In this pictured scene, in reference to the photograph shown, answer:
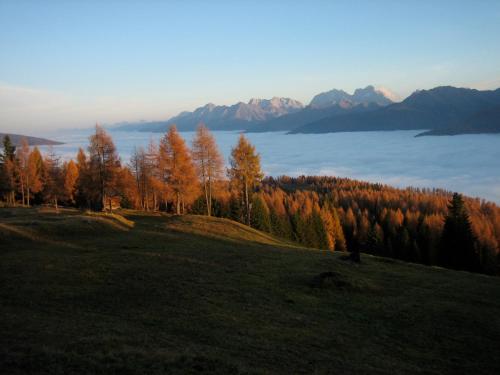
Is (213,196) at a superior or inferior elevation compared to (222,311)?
superior

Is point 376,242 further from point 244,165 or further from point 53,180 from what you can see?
point 53,180

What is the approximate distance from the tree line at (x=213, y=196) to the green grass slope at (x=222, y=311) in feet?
36.9

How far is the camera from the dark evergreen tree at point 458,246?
212ft

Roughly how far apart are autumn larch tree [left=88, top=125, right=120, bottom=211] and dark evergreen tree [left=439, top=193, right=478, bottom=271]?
191ft

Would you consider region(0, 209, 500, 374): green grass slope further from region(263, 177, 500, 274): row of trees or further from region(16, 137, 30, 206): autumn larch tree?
region(16, 137, 30, 206): autumn larch tree

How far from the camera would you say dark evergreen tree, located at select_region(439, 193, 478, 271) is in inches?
2544

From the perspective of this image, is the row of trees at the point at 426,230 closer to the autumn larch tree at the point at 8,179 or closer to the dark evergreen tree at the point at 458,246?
the dark evergreen tree at the point at 458,246

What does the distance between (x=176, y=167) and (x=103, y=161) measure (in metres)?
11.0

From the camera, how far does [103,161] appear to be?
56.8m

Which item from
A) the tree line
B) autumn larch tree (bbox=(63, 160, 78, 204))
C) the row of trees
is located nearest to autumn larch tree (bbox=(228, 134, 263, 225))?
the tree line

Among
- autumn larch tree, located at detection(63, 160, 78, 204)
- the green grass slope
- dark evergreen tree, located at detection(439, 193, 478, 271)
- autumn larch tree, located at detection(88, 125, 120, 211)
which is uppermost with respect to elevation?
autumn larch tree, located at detection(88, 125, 120, 211)

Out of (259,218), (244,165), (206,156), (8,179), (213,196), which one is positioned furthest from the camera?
(259,218)

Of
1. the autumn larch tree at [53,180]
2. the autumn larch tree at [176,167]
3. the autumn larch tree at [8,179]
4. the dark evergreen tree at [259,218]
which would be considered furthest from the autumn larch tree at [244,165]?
the autumn larch tree at [8,179]

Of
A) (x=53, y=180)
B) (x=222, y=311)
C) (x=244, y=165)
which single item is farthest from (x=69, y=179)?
(x=222, y=311)
